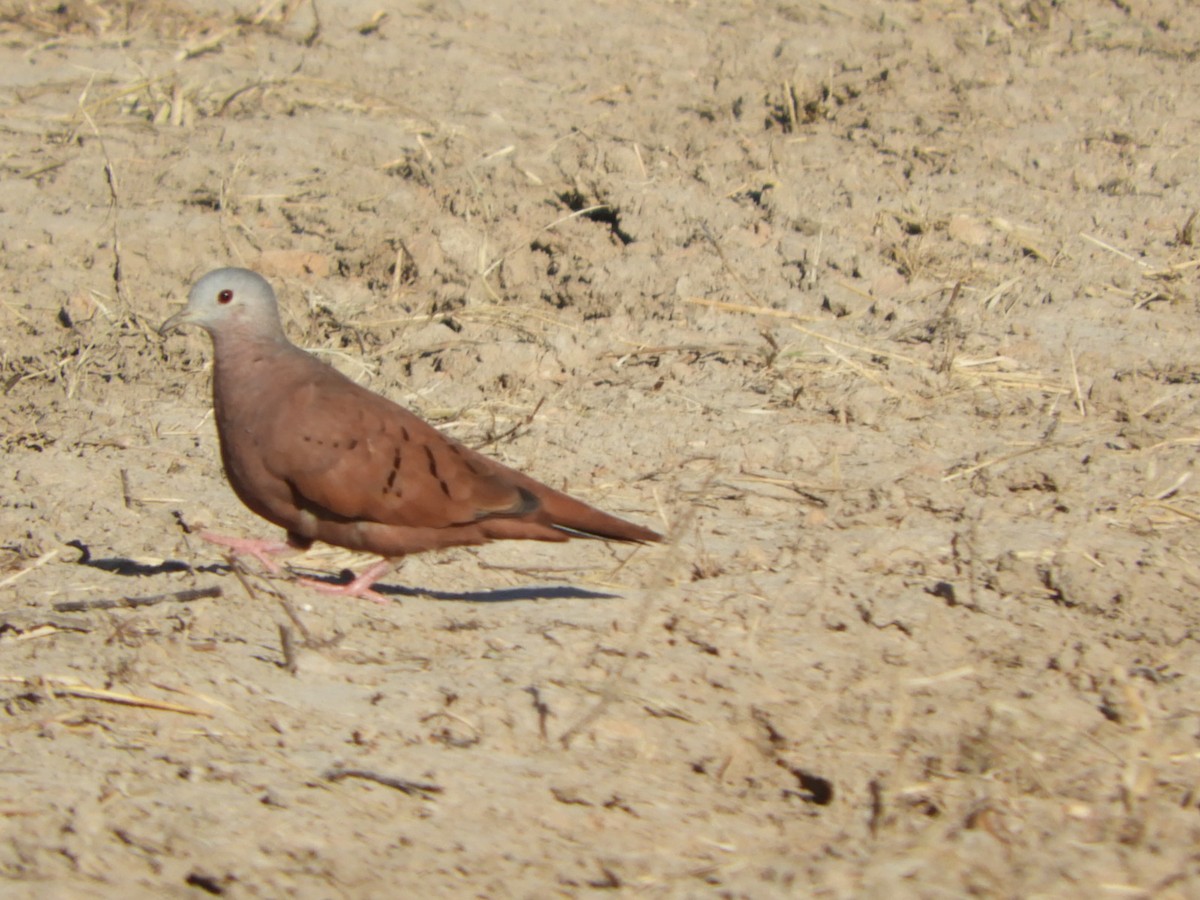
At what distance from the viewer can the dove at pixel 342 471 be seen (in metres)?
4.37

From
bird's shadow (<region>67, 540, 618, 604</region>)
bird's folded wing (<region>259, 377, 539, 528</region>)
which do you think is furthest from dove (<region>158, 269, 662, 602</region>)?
bird's shadow (<region>67, 540, 618, 604</region>)

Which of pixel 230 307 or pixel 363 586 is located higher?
pixel 230 307

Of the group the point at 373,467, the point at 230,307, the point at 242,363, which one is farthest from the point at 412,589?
the point at 230,307

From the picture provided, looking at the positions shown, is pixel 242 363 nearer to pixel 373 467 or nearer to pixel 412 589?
pixel 373 467

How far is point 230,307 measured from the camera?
15.3 feet

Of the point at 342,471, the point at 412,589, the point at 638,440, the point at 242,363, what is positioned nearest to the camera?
the point at 342,471

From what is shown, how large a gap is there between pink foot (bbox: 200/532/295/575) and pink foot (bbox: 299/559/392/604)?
111 millimetres

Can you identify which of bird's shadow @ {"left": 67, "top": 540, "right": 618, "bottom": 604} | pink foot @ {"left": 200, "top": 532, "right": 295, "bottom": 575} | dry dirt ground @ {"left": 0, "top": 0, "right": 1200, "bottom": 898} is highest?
dry dirt ground @ {"left": 0, "top": 0, "right": 1200, "bottom": 898}

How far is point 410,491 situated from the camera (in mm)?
4469

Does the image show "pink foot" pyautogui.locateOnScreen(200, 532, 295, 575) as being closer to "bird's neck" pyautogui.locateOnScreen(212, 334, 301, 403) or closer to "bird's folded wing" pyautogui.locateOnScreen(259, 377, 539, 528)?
"bird's folded wing" pyautogui.locateOnScreen(259, 377, 539, 528)

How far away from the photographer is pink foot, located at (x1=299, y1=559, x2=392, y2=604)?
439cm

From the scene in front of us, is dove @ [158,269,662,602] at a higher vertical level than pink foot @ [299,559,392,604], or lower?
higher

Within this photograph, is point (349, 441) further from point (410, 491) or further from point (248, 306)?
point (248, 306)

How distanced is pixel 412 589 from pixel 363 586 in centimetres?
26
